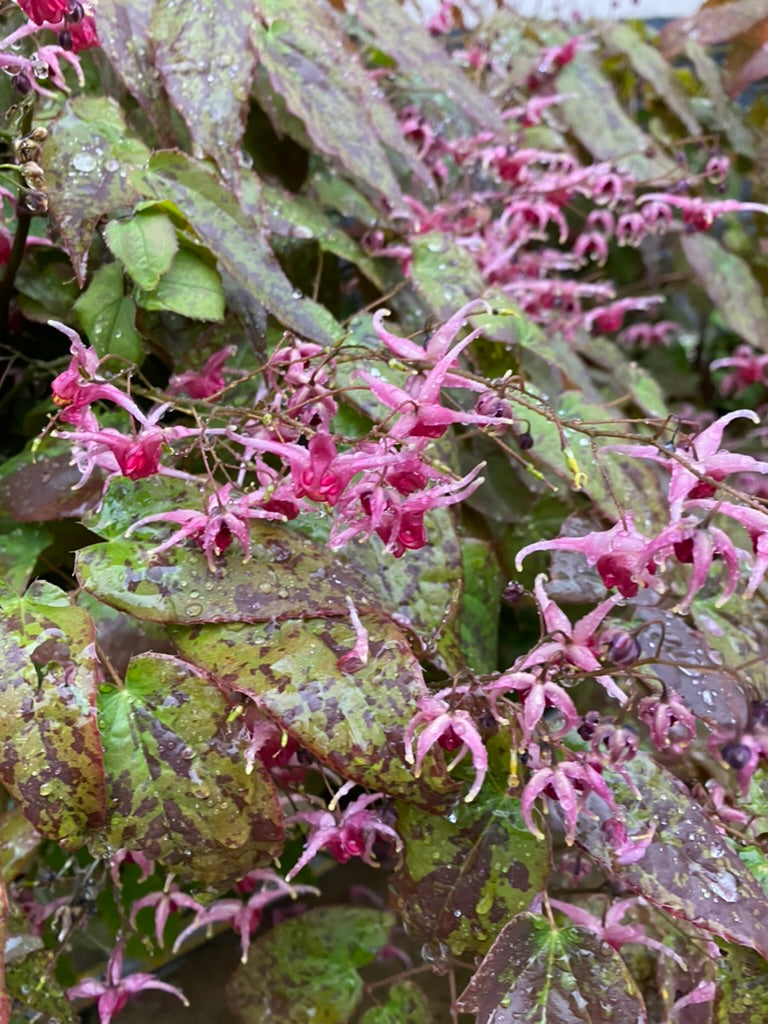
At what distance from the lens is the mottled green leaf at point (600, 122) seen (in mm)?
1112

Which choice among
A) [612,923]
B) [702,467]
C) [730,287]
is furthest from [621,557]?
[730,287]

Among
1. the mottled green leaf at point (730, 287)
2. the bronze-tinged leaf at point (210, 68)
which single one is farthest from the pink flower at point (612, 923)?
the mottled green leaf at point (730, 287)

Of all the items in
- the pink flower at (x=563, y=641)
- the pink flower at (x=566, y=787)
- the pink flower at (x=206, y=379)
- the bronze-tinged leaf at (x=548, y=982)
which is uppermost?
the pink flower at (x=206, y=379)

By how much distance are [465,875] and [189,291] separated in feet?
1.36

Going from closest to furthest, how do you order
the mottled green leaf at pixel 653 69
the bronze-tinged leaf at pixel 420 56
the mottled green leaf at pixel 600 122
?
1. the bronze-tinged leaf at pixel 420 56
2. the mottled green leaf at pixel 600 122
3. the mottled green leaf at pixel 653 69

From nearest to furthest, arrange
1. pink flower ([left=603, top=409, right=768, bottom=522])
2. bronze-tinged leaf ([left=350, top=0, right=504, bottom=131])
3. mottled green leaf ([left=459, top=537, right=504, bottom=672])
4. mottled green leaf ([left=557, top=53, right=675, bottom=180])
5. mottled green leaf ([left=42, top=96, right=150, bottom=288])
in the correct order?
pink flower ([left=603, top=409, right=768, bottom=522]), mottled green leaf ([left=42, top=96, right=150, bottom=288]), mottled green leaf ([left=459, top=537, right=504, bottom=672]), bronze-tinged leaf ([left=350, top=0, right=504, bottom=131]), mottled green leaf ([left=557, top=53, right=675, bottom=180])

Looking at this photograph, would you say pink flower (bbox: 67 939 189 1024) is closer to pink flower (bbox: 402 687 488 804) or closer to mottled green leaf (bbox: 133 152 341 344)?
pink flower (bbox: 402 687 488 804)

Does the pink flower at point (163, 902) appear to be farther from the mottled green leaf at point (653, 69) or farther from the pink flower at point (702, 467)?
the mottled green leaf at point (653, 69)

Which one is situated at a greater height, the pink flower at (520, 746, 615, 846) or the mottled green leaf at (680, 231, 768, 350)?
the pink flower at (520, 746, 615, 846)

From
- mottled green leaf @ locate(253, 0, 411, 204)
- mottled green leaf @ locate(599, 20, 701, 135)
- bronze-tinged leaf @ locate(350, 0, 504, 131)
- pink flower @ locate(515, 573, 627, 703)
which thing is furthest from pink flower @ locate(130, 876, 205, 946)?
mottled green leaf @ locate(599, 20, 701, 135)

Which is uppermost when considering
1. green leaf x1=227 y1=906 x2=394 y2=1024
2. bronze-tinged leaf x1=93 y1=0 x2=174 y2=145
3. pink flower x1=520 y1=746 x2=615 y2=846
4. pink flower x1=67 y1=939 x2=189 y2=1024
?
bronze-tinged leaf x1=93 y1=0 x2=174 y2=145

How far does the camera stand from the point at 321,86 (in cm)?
72

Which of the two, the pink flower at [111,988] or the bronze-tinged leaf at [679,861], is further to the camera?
the pink flower at [111,988]

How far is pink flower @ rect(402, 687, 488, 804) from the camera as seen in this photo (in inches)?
17.9
